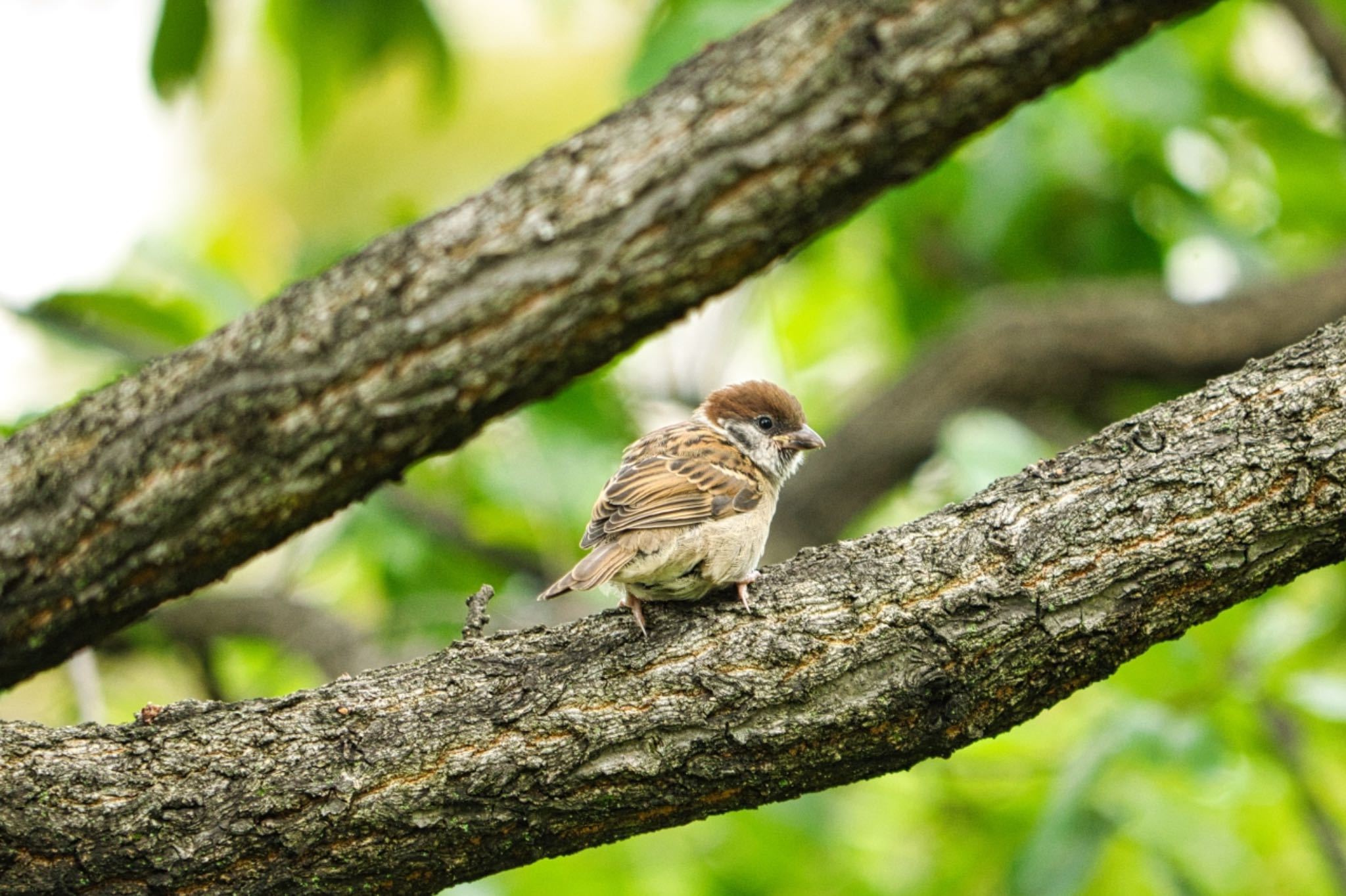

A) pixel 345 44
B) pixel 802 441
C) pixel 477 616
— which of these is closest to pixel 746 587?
pixel 477 616

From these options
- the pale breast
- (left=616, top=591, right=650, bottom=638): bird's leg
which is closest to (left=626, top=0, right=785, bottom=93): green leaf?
the pale breast

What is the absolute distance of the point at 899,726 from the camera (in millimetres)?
2871

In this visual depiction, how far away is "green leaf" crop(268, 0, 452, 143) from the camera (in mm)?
6730

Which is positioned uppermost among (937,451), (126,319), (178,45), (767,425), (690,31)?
(178,45)

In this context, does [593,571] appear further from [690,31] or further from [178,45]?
[178,45]

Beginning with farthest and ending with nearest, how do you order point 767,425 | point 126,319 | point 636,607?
point 126,319
point 767,425
point 636,607

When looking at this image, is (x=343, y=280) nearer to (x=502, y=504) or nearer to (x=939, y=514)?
(x=939, y=514)

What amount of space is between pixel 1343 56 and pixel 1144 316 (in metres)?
1.79

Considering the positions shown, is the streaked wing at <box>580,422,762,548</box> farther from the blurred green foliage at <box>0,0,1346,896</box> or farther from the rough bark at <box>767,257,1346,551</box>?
the rough bark at <box>767,257,1346,551</box>

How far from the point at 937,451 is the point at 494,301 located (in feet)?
15.8

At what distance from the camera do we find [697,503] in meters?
3.94

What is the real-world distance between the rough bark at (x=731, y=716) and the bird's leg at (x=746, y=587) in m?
0.13

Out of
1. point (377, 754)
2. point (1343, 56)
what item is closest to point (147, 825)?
point (377, 754)

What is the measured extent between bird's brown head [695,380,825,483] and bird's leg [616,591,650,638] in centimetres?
126
